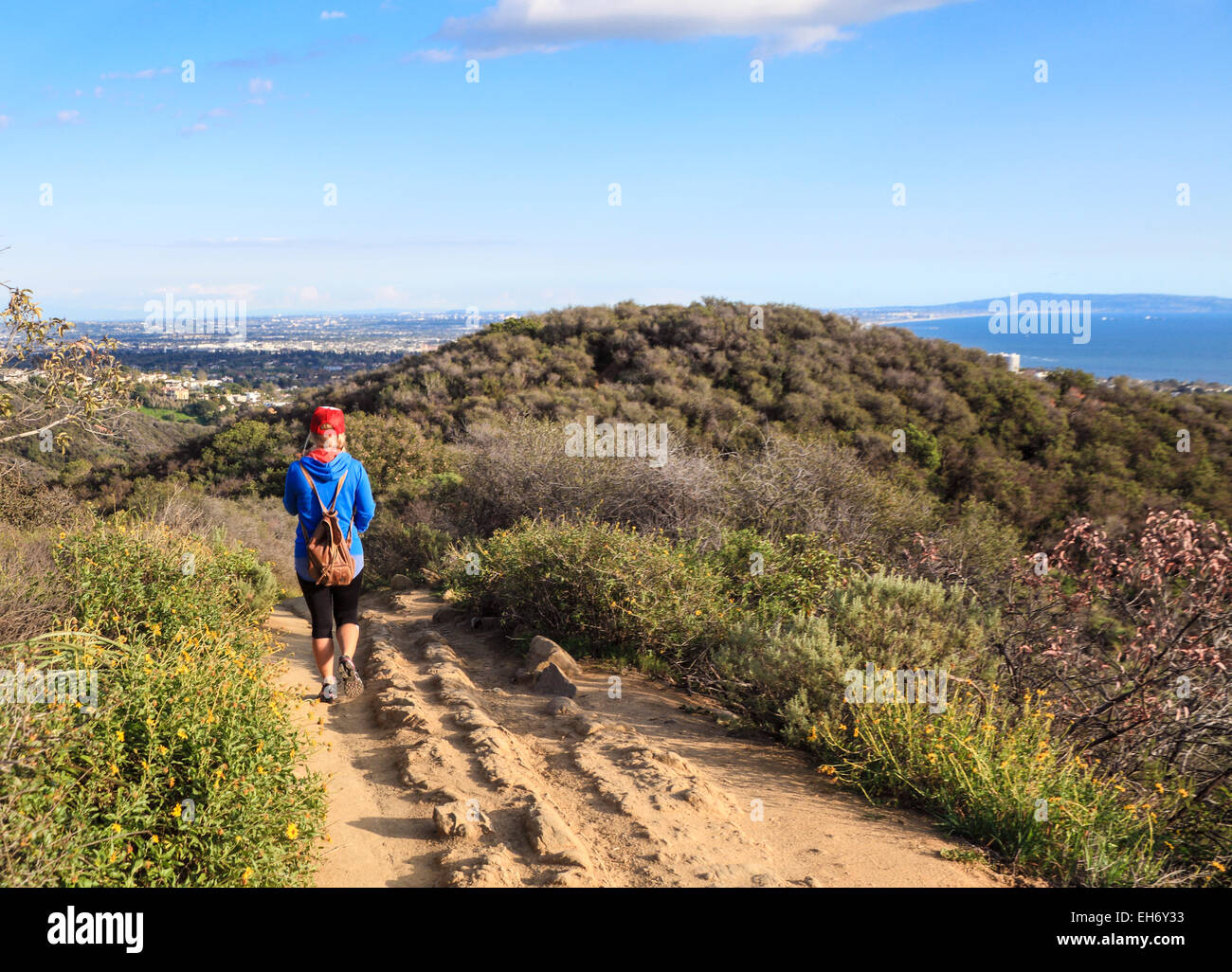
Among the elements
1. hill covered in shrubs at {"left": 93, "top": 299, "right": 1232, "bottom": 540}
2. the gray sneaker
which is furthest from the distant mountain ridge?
the gray sneaker

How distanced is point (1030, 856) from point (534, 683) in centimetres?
331

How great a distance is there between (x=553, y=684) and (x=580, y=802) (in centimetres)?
176

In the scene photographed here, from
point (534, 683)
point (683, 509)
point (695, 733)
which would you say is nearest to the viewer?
point (695, 733)

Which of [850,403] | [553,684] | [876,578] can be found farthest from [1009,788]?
[850,403]

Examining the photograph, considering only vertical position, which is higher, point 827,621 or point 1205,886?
point 827,621

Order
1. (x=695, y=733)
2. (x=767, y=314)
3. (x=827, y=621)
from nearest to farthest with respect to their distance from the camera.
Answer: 1. (x=695, y=733)
2. (x=827, y=621)
3. (x=767, y=314)

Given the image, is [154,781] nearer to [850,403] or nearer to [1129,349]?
[850,403]

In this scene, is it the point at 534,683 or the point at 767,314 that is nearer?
the point at 534,683

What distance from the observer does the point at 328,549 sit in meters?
4.71

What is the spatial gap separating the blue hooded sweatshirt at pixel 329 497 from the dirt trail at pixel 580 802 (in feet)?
3.49

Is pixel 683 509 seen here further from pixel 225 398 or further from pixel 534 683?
pixel 225 398

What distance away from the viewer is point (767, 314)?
94.6 feet

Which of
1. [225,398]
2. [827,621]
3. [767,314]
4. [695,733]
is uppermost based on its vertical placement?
[767,314]
